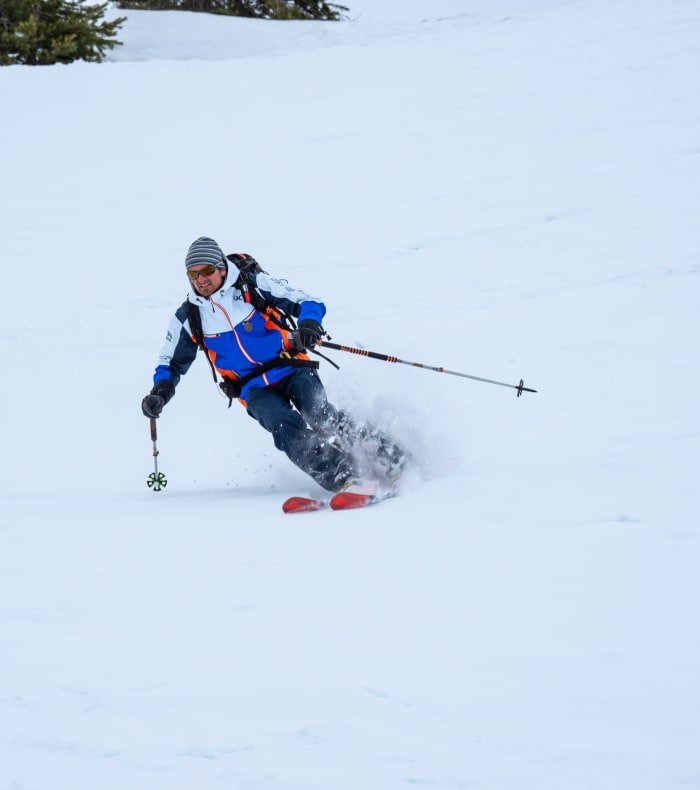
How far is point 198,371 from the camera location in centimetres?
1037

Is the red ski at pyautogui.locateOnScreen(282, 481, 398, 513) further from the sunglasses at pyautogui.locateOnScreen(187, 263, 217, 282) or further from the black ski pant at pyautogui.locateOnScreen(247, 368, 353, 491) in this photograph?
the sunglasses at pyautogui.locateOnScreen(187, 263, 217, 282)

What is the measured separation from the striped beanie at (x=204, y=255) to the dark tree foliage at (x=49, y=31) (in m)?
16.4

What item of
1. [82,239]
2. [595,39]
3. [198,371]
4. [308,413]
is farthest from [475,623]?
[595,39]

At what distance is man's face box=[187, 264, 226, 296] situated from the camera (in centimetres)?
579

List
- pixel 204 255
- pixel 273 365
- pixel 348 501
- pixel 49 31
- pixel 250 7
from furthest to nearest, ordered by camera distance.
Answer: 1. pixel 250 7
2. pixel 49 31
3. pixel 273 365
4. pixel 204 255
5. pixel 348 501

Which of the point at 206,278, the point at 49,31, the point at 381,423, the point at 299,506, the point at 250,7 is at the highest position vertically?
the point at 250,7

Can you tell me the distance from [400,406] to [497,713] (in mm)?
3784

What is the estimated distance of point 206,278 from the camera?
19.1 ft

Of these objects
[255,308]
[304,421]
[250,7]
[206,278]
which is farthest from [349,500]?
[250,7]

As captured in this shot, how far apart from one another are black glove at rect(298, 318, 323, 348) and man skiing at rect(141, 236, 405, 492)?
0.02 metres

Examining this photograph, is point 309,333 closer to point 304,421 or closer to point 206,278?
point 304,421

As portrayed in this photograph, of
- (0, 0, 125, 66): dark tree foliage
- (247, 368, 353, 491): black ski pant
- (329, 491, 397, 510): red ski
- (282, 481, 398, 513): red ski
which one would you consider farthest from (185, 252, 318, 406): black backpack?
(0, 0, 125, 66): dark tree foliage

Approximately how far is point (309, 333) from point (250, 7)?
2706 centimetres

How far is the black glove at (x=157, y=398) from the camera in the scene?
6074 millimetres
